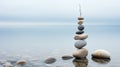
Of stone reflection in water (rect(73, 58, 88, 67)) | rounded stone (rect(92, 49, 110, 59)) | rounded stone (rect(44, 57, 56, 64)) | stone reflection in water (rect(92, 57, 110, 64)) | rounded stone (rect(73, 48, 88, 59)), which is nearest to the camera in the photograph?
stone reflection in water (rect(73, 58, 88, 67))

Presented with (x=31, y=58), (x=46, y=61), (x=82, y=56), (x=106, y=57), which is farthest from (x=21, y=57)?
(x=106, y=57)

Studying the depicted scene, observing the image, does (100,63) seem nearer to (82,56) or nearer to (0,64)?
(82,56)

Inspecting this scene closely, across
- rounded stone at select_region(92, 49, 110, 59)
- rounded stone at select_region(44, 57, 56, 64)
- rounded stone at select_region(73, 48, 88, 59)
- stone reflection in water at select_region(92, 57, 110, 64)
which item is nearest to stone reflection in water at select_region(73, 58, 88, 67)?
rounded stone at select_region(73, 48, 88, 59)

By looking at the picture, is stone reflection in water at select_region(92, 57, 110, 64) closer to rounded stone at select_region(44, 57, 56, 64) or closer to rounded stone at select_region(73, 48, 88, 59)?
rounded stone at select_region(73, 48, 88, 59)

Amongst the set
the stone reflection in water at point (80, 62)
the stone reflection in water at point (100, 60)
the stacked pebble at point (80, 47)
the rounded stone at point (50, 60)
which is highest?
the stacked pebble at point (80, 47)

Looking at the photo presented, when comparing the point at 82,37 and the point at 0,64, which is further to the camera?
the point at 82,37

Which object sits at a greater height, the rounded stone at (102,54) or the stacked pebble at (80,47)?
the stacked pebble at (80,47)

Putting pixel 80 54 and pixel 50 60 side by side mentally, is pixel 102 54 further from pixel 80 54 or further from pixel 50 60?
pixel 50 60

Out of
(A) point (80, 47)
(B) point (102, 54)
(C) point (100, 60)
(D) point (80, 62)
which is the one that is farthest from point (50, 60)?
(B) point (102, 54)

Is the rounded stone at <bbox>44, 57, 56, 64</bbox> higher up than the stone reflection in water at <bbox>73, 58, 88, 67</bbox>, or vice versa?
the rounded stone at <bbox>44, 57, 56, 64</bbox>

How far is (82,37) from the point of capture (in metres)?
25.5

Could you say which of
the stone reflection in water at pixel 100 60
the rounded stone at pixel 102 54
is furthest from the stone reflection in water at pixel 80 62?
the rounded stone at pixel 102 54

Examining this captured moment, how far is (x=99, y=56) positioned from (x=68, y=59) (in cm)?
235

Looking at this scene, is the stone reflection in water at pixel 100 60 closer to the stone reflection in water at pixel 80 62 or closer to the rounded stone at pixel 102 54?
the rounded stone at pixel 102 54
